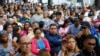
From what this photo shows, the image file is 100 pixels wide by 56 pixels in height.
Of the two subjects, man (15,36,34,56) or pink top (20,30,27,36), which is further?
pink top (20,30,27,36)

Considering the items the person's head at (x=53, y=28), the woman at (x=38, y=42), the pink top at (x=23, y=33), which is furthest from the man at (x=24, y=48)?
the pink top at (x=23, y=33)

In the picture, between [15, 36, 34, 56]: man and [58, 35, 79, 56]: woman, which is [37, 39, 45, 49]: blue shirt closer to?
[58, 35, 79, 56]: woman

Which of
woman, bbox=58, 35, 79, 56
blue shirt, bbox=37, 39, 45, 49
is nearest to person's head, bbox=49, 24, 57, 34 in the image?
blue shirt, bbox=37, 39, 45, 49

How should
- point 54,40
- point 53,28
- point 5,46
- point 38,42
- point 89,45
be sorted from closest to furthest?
1. point 89,45
2. point 5,46
3. point 38,42
4. point 53,28
5. point 54,40

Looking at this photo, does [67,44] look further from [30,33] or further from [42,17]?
[42,17]

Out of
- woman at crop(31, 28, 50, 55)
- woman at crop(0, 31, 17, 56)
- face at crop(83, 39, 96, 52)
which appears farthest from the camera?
woman at crop(31, 28, 50, 55)

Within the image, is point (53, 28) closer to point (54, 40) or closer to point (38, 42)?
point (54, 40)

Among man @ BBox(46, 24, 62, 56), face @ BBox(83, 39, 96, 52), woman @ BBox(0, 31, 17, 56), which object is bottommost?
man @ BBox(46, 24, 62, 56)

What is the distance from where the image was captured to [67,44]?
23.4 ft

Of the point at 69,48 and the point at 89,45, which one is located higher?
the point at 89,45

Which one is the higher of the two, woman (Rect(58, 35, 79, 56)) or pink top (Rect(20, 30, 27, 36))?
woman (Rect(58, 35, 79, 56))

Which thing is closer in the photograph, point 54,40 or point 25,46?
point 25,46

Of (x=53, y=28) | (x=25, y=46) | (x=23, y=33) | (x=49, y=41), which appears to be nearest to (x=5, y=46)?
(x=25, y=46)

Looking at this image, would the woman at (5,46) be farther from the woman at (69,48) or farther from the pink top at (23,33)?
the pink top at (23,33)
